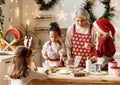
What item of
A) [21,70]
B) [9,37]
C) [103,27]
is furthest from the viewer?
[9,37]

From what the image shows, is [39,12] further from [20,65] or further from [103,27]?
[20,65]

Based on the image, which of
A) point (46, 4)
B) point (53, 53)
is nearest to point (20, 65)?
point (53, 53)

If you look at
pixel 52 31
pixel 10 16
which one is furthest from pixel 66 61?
pixel 10 16

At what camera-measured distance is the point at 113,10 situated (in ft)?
17.0

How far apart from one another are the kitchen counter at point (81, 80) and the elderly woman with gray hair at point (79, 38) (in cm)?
58

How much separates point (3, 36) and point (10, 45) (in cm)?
25

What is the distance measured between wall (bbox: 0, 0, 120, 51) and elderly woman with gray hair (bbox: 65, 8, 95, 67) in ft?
6.59

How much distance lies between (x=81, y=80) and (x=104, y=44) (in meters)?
0.53

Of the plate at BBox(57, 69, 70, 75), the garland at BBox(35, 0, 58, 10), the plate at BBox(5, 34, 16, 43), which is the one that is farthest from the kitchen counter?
the garland at BBox(35, 0, 58, 10)

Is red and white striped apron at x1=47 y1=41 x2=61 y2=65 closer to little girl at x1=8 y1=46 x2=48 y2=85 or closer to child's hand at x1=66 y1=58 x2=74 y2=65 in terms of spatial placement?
child's hand at x1=66 y1=58 x2=74 y2=65

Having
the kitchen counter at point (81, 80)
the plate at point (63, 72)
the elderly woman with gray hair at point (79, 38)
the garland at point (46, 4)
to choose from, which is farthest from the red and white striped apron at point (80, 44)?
the garland at point (46, 4)

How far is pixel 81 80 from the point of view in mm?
2574

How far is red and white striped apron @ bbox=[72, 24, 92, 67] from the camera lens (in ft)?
10.4

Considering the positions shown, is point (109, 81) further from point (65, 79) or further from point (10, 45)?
point (10, 45)
